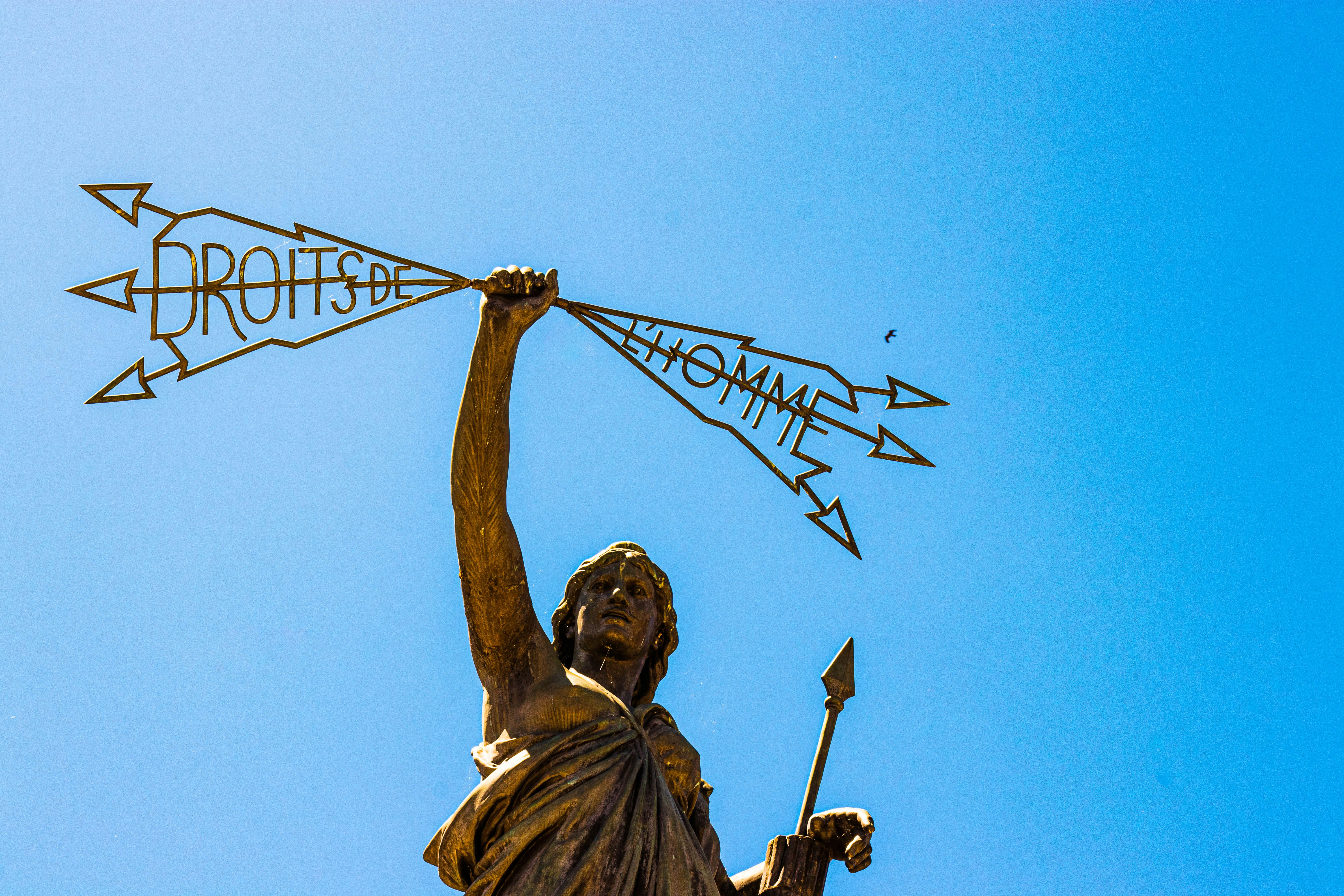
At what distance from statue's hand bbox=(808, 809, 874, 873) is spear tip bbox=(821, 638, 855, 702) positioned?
1051 mm

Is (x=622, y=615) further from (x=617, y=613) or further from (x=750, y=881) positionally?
(x=750, y=881)

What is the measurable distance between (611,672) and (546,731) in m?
0.86

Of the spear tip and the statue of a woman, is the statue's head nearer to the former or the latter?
the statue of a woman

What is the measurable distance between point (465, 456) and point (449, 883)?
2.23 metres

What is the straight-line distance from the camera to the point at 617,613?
34.9 ft

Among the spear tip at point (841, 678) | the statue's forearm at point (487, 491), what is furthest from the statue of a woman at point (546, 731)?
the spear tip at point (841, 678)

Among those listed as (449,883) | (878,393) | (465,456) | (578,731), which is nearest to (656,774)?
(578,731)

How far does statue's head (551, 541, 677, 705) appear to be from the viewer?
34.8 feet

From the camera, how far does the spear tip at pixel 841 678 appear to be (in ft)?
39.4

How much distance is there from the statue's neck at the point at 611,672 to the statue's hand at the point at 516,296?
79.2 inches

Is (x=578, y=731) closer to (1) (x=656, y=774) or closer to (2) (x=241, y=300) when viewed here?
(1) (x=656, y=774)

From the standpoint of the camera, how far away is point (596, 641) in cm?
1059

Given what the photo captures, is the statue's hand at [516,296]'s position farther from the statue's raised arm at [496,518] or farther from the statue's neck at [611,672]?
the statue's neck at [611,672]

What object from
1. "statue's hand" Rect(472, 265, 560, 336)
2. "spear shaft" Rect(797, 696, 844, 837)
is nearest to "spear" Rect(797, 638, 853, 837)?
"spear shaft" Rect(797, 696, 844, 837)
